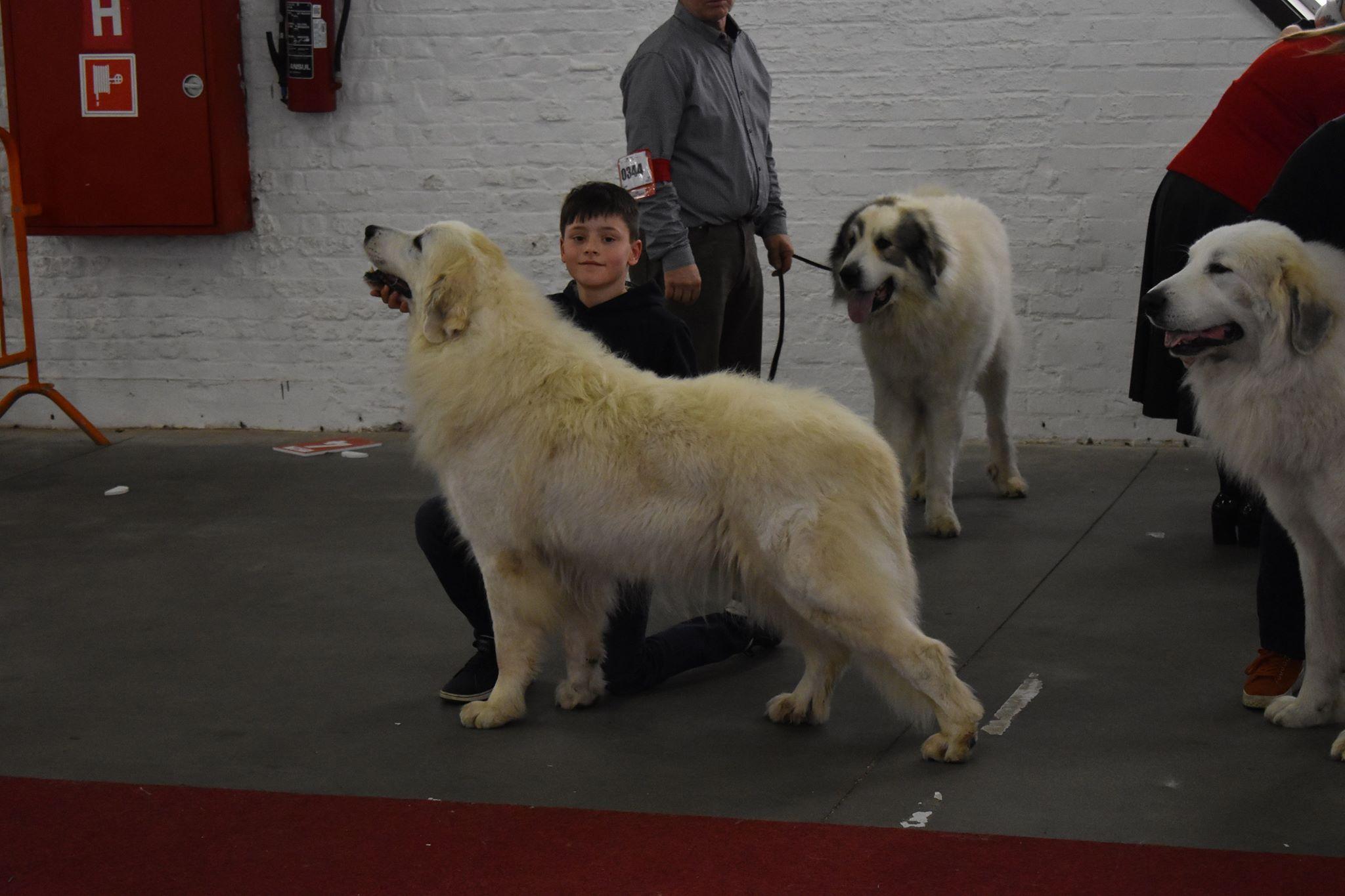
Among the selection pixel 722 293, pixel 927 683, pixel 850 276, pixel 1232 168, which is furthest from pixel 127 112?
pixel 927 683

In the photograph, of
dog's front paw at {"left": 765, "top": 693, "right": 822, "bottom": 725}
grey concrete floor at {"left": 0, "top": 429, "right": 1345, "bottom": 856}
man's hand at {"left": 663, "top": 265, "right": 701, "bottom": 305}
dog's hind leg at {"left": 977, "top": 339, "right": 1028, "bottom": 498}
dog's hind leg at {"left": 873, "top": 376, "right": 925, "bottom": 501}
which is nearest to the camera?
grey concrete floor at {"left": 0, "top": 429, "right": 1345, "bottom": 856}

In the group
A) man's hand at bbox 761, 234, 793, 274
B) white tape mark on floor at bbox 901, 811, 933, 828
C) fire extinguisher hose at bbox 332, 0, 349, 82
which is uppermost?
fire extinguisher hose at bbox 332, 0, 349, 82

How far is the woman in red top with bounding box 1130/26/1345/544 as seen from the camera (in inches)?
165

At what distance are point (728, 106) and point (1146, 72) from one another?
267 cm

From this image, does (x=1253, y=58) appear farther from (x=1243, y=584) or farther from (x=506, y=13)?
(x=506, y=13)

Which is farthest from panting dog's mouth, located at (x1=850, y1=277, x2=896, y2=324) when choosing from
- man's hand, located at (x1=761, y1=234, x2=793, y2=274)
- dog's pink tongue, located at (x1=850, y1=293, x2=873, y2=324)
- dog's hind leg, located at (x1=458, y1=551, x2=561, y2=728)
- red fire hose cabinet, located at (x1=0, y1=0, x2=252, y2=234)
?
red fire hose cabinet, located at (x1=0, y1=0, x2=252, y2=234)

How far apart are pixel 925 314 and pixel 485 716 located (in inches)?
96.9

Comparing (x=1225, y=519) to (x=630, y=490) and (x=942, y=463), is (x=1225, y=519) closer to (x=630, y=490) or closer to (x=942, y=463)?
(x=942, y=463)

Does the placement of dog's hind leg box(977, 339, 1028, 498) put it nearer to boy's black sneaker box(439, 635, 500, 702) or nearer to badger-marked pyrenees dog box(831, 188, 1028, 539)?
badger-marked pyrenees dog box(831, 188, 1028, 539)

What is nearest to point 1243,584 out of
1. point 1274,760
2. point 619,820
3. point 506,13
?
point 1274,760

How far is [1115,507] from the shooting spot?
526 centimetres

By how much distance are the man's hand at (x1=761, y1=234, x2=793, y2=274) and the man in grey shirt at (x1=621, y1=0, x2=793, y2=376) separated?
14 centimetres

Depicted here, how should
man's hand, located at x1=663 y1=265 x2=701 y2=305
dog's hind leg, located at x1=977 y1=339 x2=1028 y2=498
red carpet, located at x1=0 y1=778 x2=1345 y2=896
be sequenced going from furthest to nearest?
dog's hind leg, located at x1=977 y1=339 x2=1028 y2=498
man's hand, located at x1=663 y1=265 x2=701 y2=305
red carpet, located at x1=0 y1=778 x2=1345 y2=896

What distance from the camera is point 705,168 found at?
4.46m
